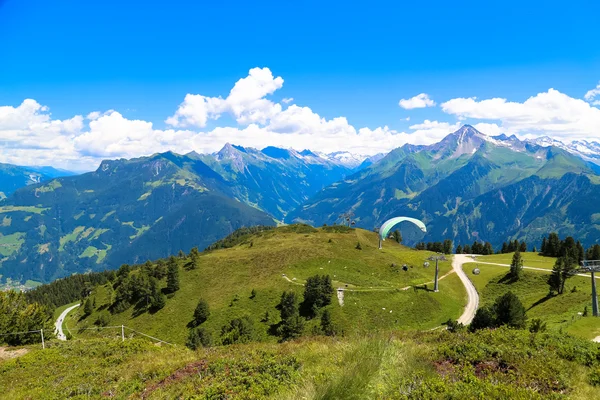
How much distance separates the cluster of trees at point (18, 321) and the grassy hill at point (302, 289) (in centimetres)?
2424

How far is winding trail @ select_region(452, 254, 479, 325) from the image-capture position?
6222cm

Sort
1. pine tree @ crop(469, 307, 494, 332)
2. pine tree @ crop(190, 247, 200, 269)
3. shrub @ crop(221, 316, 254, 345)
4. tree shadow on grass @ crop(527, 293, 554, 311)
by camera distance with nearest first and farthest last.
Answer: pine tree @ crop(469, 307, 494, 332)
shrub @ crop(221, 316, 254, 345)
tree shadow on grass @ crop(527, 293, 554, 311)
pine tree @ crop(190, 247, 200, 269)

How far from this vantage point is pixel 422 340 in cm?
2228

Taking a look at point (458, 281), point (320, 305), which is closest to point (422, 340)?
point (320, 305)

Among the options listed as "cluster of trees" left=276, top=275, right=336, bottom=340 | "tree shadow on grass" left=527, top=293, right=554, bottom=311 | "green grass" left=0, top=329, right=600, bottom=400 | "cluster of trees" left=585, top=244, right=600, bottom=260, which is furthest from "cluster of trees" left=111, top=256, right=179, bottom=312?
"cluster of trees" left=585, top=244, right=600, bottom=260

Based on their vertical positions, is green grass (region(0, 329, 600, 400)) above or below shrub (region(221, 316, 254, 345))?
above

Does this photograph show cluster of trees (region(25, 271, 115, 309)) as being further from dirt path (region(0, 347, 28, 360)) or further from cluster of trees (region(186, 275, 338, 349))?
dirt path (region(0, 347, 28, 360))

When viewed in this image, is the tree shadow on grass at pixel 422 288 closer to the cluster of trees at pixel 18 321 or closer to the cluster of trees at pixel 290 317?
the cluster of trees at pixel 290 317

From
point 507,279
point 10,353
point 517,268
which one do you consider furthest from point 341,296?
point 10,353

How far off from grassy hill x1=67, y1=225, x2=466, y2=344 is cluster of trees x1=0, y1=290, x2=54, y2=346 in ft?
79.5

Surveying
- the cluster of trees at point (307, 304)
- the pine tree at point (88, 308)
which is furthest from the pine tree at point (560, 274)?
the pine tree at point (88, 308)

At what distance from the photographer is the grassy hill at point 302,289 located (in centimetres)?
6669

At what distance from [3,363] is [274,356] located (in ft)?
79.3

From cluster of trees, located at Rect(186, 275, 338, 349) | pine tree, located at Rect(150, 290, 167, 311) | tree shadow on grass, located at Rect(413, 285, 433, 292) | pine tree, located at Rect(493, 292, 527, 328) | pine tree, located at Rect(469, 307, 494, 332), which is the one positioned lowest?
pine tree, located at Rect(150, 290, 167, 311)
